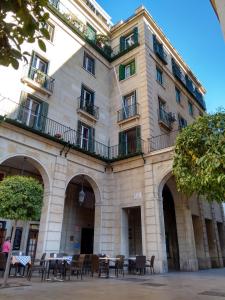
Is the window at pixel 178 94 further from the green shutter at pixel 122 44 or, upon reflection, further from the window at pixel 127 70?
the green shutter at pixel 122 44

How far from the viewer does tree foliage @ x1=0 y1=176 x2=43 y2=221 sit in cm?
814

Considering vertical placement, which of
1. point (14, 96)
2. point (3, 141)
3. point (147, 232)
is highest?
point (14, 96)

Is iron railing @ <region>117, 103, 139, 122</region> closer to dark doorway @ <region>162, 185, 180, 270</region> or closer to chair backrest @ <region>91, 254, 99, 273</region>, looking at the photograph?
dark doorway @ <region>162, 185, 180, 270</region>

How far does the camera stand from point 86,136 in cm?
1688

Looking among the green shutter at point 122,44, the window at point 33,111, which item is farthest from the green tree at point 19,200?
the green shutter at point 122,44

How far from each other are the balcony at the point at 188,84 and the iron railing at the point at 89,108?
9.18m

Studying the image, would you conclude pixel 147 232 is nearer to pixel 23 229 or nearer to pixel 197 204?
pixel 197 204

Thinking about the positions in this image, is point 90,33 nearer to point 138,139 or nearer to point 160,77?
point 160,77

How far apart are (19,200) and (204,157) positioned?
19.7 ft

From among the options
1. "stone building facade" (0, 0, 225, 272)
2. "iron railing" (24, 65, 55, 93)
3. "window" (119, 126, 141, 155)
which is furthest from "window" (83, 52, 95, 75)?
"window" (119, 126, 141, 155)

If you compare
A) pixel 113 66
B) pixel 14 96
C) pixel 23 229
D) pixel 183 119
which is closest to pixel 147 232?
pixel 23 229

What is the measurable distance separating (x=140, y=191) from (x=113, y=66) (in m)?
11.6

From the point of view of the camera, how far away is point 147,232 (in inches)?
539

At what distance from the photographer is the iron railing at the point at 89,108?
56.4 feet
